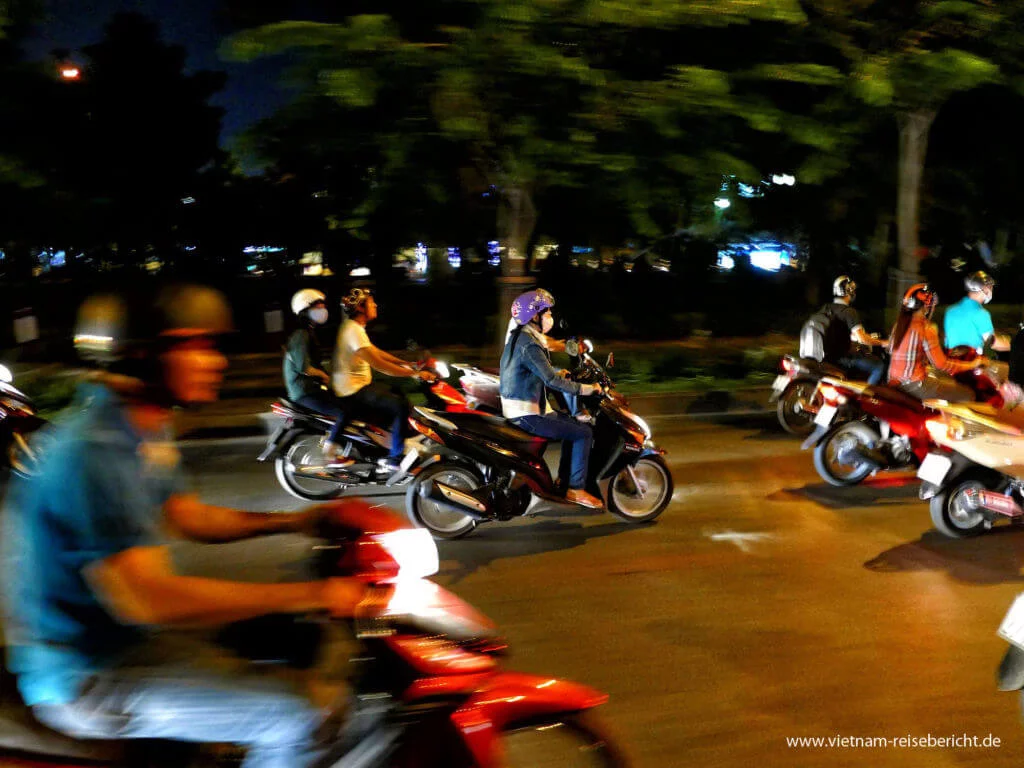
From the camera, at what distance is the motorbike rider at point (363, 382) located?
7875 millimetres

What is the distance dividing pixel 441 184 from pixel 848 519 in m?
5.88

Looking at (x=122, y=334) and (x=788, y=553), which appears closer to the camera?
(x=122, y=334)

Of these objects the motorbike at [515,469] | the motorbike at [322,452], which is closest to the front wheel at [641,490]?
the motorbike at [515,469]

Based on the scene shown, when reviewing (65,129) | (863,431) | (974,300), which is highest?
(65,129)

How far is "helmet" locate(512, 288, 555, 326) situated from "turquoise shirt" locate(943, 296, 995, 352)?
3.64m

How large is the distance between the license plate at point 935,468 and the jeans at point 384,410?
3797 mm

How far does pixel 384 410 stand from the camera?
7910 millimetres

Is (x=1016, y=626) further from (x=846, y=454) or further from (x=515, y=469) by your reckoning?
(x=846, y=454)

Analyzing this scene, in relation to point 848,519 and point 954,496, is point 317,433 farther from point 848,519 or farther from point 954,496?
point 954,496

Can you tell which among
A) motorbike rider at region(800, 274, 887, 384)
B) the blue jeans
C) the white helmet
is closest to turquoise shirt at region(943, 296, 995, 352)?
motorbike rider at region(800, 274, 887, 384)

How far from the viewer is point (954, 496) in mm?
7055

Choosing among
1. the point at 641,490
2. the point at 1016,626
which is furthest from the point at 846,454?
the point at 1016,626

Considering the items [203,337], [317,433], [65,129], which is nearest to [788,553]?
[317,433]

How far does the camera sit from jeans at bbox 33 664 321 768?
239cm
